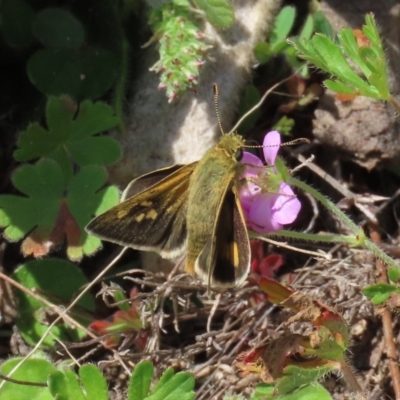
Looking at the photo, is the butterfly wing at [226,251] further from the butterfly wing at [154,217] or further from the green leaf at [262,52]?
the green leaf at [262,52]

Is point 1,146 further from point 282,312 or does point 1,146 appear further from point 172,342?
point 282,312

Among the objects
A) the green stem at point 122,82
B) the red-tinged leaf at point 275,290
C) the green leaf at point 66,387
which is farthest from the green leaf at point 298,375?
the green stem at point 122,82

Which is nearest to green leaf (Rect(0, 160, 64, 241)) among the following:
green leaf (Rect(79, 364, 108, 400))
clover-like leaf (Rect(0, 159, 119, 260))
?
clover-like leaf (Rect(0, 159, 119, 260))

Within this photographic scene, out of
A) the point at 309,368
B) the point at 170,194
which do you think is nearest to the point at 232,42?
the point at 170,194

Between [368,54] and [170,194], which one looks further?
[170,194]

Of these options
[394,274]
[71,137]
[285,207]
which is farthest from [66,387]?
[394,274]
